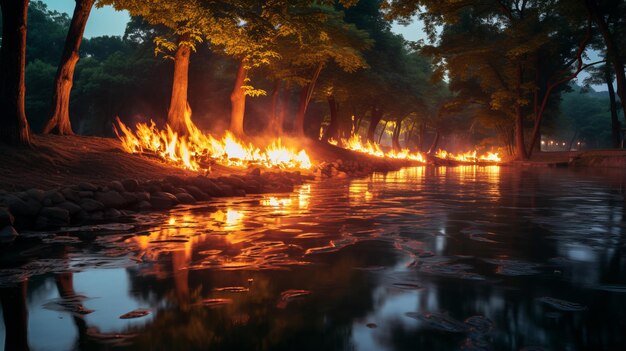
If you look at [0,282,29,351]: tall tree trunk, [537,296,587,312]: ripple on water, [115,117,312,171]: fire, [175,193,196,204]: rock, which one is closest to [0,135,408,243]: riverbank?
[175,193,196,204]: rock

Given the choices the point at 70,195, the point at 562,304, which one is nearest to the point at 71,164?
the point at 70,195

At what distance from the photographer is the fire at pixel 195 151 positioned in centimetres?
1448

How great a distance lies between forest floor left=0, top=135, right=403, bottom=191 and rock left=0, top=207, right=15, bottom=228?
2.19 m

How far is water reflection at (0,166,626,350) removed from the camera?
2.77m

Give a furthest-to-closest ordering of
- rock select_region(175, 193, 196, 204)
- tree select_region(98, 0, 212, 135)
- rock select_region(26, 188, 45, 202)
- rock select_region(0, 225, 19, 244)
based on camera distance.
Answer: tree select_region(98, 0, 212, 135)
rock select_region(175, 193, 196, 204)
rock select_region(26, 188, 45, 202)
rock select_region(0, 225, 19, 244)

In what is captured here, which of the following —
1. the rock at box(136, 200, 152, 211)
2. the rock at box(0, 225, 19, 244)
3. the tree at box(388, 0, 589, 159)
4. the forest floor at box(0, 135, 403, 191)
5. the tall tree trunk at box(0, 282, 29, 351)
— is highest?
the tree at box(388, 0, 589, 159)

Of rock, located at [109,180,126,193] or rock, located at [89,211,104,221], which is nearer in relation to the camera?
rock, located at [89,211,104,221]

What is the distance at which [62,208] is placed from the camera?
7.04m

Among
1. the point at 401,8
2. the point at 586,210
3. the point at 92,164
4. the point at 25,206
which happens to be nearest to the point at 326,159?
the point at 401,8

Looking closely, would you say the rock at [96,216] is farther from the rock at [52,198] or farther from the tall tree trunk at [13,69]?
the tall tree trunk at [13,69]

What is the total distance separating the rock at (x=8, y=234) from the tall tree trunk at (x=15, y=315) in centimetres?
229

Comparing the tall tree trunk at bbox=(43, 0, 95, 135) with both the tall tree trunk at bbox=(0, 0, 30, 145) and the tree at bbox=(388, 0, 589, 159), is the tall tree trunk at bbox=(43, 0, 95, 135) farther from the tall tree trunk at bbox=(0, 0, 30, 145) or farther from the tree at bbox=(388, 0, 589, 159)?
the tree at bbox=(388, 0, 589, 159)

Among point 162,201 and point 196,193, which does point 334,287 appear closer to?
point 162,201

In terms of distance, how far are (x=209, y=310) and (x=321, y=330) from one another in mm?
807
